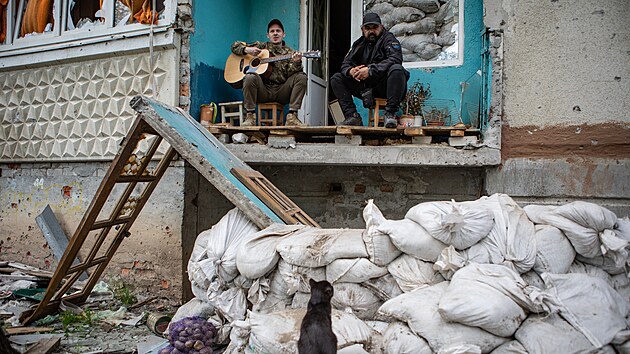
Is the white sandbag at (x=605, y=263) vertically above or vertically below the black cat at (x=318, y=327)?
above

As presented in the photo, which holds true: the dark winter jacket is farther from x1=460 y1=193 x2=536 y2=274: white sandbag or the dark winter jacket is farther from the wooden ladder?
x1=460 y1=193 x2=536 y2=274: white sandbag

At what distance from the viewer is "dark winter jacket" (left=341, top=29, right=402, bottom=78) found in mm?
4438

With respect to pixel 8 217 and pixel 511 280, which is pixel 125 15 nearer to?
pixel 8 217

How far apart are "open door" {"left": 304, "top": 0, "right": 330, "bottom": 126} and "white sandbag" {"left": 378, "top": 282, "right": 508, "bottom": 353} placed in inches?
143

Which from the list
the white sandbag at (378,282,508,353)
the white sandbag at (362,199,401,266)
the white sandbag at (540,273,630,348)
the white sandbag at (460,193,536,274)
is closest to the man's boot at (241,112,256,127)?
the white sandbag at (362,199,401,266)

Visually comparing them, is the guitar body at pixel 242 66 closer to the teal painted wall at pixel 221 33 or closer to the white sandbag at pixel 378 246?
the teal painted wall at pixel 221 33

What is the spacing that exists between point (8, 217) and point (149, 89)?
9.02 ft

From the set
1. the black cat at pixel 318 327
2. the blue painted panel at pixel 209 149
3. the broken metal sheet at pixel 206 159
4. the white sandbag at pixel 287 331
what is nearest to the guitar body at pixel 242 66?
the blue painted panel at pixel 209 149

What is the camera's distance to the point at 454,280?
2.31 m

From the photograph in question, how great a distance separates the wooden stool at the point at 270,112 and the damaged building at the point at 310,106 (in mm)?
486

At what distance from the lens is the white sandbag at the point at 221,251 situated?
3020 millimetres

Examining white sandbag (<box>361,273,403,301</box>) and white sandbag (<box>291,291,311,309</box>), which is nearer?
white sandbag (<box>361,273,403,301</box>)

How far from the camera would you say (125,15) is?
5.20m

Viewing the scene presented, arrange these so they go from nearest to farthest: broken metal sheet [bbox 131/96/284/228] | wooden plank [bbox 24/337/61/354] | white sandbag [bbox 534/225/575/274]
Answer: white sandbag [bbox 534/225/575/274]
broken metal sheet [bbox 131/96/284/228]
wooden plank [bbox 24/337/61/354]
